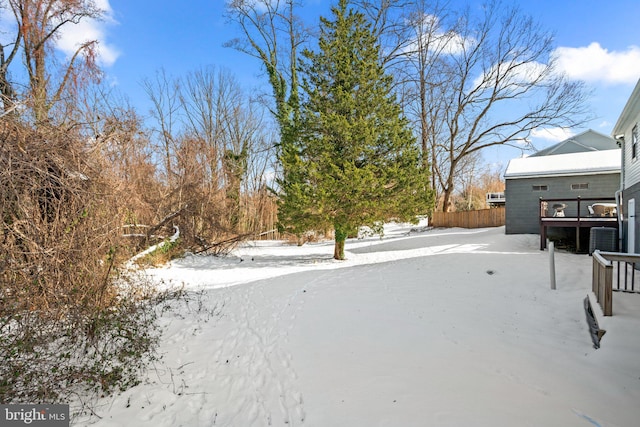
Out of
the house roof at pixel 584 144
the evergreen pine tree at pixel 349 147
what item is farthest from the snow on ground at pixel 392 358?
the house roof at pixel 584 144

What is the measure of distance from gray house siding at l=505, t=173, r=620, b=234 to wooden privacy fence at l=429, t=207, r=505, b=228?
6010 millimetres

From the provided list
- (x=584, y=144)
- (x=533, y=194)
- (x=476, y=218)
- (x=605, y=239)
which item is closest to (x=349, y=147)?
(x=605, y=239)

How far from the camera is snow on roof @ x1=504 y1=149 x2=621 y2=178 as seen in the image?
13953 mm

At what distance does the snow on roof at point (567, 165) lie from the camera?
14.0 meters

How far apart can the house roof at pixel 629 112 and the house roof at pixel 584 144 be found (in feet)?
38.3

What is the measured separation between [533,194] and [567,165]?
2.10 metres

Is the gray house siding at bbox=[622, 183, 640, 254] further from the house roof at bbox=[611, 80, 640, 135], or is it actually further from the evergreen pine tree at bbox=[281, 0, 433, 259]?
the evergreen pine tree at bbox=[281, 0, 433, 259]

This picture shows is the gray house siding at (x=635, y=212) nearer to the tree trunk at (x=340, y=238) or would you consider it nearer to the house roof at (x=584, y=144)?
the tree trunk at (x=340, y=238)

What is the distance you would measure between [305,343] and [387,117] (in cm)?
902

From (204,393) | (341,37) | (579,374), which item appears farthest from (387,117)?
(204,393)

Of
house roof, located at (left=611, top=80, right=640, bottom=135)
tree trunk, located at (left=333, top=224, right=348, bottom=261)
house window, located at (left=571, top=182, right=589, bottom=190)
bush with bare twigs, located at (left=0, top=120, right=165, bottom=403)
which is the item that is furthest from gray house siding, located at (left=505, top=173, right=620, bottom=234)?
bush with bare twigs, located at (left=0, top=120, right=165, bottom=403)

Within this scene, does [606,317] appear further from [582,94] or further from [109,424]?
[582,94]

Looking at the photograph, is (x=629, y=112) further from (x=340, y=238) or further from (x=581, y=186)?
(x=340, y=238)

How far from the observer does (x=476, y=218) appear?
70.3 ft
